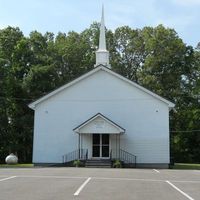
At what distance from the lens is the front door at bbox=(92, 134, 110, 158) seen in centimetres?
3816

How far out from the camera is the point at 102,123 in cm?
3719

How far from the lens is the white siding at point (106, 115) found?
37.8 meters

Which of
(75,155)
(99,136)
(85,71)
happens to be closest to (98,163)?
(75,155)

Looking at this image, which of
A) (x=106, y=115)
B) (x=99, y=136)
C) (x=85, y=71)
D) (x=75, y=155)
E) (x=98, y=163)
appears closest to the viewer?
(x=98, y=163)

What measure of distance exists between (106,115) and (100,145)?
2.64 m

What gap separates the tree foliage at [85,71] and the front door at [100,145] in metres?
15.6

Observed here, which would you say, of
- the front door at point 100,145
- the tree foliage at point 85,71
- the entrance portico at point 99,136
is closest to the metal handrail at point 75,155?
the entrance portico at point 99,136

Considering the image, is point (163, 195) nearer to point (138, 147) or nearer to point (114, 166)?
point (114, 166)

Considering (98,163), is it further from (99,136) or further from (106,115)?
(106,115)

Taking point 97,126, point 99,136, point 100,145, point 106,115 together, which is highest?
point 106,115

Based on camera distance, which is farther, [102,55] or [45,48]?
[45,48]

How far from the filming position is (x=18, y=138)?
53.1 metres

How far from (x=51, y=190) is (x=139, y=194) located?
2842 millimetres

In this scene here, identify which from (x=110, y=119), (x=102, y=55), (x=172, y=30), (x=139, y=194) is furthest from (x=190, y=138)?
(x=139, y=194)
